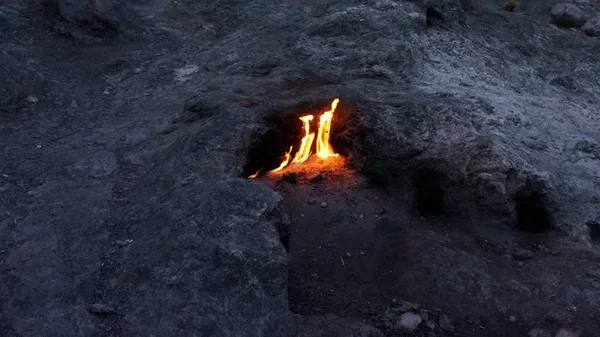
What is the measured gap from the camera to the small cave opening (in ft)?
23.5

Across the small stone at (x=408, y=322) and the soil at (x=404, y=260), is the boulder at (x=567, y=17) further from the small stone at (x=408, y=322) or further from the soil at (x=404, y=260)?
the small stone at (x=408, y=322)

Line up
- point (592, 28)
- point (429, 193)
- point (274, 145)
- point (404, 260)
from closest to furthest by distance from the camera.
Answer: point (404, 260) → point (429, 193) → point (274, 145) → point (592, 28)

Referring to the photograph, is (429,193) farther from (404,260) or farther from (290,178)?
(290,178)

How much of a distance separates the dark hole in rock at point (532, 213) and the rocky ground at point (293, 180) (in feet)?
0.08

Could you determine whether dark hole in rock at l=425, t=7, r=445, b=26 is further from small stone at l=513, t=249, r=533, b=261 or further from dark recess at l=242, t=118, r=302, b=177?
small stone at l=513, t=249, r=533, b=261

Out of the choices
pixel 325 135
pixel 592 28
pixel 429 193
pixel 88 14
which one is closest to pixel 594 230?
pixel 429 193

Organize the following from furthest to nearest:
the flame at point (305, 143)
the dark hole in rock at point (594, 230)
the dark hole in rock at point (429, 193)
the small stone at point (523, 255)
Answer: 1. the flame at point (305, 143)
2. the dark hole in rock at point (429, 193)
3. the dark hole in rock at point (594, 230)
4. the small stone at point (523, 255)

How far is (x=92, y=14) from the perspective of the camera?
9672 millimetres

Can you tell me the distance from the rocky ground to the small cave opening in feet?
0.10

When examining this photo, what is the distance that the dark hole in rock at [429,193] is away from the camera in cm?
690

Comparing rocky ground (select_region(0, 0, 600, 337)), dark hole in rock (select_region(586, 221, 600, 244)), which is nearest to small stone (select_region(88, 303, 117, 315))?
rocky ground (select_region(0, 0, 600, 337))

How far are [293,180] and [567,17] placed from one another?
7.05 m

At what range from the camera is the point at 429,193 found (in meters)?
6.98

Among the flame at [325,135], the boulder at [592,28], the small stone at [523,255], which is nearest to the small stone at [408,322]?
the small stone at [523,255]
